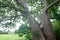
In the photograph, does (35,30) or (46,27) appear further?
(46,27)

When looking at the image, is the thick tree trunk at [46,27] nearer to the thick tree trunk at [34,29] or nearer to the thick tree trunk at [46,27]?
the thick tree trunk at [46,27]

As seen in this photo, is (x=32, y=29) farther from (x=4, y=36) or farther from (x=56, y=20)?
(x=4, y=36)

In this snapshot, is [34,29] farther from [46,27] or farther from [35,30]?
[46,27]

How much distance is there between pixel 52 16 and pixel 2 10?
4.46 feet

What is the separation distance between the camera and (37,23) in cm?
394

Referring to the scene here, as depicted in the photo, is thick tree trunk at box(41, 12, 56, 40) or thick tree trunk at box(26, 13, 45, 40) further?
thick tree trunk at box(41, 12, 56, 40)

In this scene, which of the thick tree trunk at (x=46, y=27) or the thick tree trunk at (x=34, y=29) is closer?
the thick tree trunk at (x=34, y=29)

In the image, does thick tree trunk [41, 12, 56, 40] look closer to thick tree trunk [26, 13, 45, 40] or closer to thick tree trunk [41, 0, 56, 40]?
thick tree trunk [41, 0, 56, 40]

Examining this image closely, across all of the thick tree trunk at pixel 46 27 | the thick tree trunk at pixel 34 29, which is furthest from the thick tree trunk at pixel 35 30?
the thick tree trunk at pixel 46 27

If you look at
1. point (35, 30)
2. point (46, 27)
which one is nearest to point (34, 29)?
point (35, 30)

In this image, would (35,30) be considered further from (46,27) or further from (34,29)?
(46,27)

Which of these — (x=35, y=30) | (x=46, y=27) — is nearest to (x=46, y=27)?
(x=46, y=27)

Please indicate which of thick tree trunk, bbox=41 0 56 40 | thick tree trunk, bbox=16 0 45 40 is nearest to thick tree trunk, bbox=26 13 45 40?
thick tree trunk, bbox=16 0 45 40

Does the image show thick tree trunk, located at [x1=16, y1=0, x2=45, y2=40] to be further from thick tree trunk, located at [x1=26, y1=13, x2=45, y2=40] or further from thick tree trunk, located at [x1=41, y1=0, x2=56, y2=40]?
thick tree trunk, located at [x1=41, y1=0, x2=56, y2=40]
